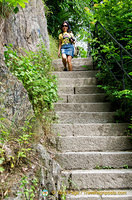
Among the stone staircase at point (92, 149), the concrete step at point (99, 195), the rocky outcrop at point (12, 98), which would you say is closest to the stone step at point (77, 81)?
the stone staircase at point (92, 149)

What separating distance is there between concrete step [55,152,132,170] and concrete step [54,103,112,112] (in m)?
1.14

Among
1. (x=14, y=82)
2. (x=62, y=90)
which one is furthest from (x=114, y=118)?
(x=14, y=82)

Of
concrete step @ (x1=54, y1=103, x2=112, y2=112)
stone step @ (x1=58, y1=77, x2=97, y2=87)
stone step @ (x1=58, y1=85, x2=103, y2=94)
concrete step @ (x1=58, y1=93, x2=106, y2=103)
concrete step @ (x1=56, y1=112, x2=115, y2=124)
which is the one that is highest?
stone step @ (x1=58, y1=77, x2=97, y2=87)

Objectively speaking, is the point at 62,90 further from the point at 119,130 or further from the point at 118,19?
the point at 118,19

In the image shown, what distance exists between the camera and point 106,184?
206 cm

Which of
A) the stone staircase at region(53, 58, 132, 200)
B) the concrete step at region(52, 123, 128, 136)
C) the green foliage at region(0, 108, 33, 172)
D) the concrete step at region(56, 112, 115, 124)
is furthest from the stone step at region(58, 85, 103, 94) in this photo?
the green foliage at region(0, 108, 33, 172)

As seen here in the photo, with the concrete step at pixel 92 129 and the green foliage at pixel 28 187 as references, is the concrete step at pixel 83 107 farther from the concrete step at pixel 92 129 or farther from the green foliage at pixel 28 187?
the green foliage at pixel 28 187

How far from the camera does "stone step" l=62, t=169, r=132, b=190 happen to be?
2049mm

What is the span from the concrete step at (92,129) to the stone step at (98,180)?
73cm

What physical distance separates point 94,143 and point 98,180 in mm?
566

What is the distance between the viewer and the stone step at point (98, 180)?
2.05m

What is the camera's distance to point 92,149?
8.19 ft

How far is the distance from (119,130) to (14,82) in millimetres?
1827

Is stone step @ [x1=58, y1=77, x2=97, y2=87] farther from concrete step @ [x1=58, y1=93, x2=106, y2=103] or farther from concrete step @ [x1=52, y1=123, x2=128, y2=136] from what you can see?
concrete step @ [x1=52, y1=123, x2=128, y2=136]
